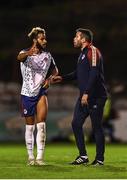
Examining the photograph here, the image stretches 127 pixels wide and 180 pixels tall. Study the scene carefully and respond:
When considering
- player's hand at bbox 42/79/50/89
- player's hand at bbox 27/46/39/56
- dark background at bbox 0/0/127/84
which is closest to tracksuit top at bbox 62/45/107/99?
player's hand at bbox 42/79/50/89

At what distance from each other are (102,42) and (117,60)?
1160 mm

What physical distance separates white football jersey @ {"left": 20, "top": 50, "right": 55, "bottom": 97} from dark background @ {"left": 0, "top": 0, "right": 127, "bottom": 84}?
48.4ft

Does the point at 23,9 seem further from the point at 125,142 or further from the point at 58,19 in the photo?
the point at 125,142

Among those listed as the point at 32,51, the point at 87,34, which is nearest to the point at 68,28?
the point at 87,34

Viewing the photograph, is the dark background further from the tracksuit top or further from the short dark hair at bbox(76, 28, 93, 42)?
the tracksuit top

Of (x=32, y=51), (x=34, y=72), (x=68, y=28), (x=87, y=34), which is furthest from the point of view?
(x=68, y=28)

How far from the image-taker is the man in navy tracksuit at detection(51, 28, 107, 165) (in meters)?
12.1

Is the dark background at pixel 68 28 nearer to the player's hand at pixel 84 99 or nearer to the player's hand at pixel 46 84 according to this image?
the player's hand at pixel 46 84

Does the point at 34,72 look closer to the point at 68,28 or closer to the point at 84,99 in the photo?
the point at 84,99

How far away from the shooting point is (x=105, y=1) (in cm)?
2861

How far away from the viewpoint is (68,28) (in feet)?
94.0

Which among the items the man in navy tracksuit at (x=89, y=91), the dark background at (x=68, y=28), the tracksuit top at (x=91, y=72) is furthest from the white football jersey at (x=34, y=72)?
the dark background at (x=68, y=28)

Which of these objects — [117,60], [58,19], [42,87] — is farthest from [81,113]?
[58,19]

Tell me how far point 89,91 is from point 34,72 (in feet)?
2.85
